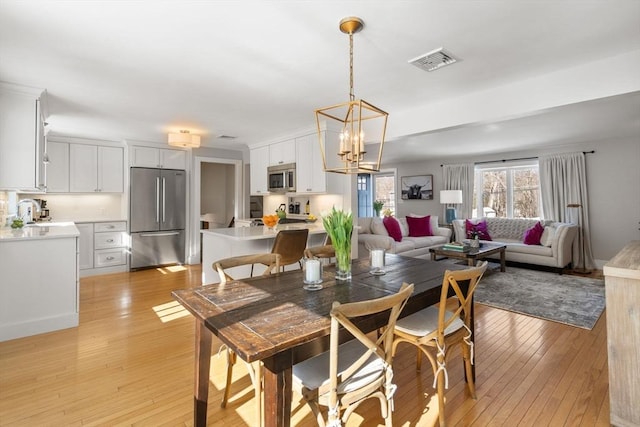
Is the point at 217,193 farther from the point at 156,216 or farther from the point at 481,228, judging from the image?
the point at 481,228

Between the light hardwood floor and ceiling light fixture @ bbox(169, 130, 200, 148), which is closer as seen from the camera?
the light hardwood floor

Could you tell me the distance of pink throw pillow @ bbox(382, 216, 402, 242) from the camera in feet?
19.8

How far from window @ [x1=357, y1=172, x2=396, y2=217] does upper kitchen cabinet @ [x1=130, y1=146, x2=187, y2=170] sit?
5129 millimetres

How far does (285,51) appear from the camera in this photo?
96.9 inches

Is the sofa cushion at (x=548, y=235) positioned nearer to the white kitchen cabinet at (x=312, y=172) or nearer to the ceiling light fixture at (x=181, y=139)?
the white kitchen cabinet at (x=312, y=172)

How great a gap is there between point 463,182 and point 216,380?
7.19 metres

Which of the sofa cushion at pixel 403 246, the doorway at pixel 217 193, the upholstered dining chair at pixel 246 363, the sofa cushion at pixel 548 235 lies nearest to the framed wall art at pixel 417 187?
the sofa cushion at pixel 403 246

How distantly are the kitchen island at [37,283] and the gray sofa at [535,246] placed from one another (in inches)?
260

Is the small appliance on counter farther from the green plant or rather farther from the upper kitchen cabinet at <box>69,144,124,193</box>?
the green plant

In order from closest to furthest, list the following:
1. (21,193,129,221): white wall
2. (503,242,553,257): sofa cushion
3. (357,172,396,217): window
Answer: (503,242,553,257): sofa cushion < (21,193,129,221): white wall < (357,172,396,217): window

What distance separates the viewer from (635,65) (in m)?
2.46

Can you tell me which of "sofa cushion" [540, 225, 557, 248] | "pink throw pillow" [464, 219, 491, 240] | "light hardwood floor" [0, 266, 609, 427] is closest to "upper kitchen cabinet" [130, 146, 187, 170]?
"light hardwood floor" [0, 266, 609, 427]

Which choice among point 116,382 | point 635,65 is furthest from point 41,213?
point 635,65

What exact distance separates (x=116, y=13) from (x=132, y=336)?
2.65m
